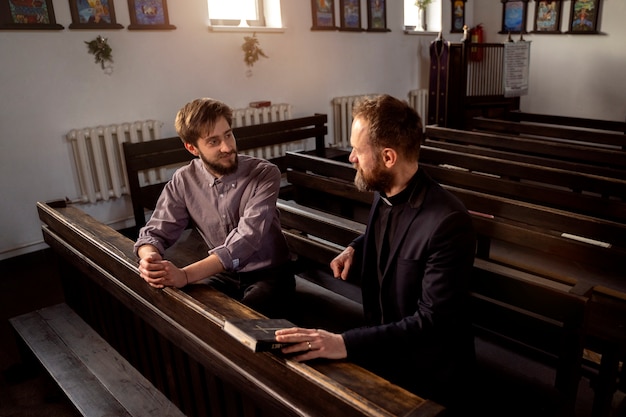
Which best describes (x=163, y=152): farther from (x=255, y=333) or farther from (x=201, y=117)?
(x=255, y=333)

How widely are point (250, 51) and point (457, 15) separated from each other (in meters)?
4.55

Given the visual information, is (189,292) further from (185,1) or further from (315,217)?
(185,1)

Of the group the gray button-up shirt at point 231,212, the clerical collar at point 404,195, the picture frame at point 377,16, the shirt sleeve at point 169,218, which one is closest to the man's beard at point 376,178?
the clerical collar at point 404,195

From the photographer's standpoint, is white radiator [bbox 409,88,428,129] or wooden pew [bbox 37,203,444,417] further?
white radiator [bbox 409,88,428,129]

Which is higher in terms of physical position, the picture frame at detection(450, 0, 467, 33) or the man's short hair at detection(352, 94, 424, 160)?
the picture frame at detection(450, 0, 467, 33)

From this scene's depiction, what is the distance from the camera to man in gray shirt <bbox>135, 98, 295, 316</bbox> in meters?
2.08

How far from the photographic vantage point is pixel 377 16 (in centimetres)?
731

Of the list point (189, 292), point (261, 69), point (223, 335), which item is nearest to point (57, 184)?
point (261, 69)

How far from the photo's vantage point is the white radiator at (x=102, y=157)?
185 inches

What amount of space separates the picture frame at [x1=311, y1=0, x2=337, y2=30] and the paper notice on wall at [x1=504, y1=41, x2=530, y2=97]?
2597 mm

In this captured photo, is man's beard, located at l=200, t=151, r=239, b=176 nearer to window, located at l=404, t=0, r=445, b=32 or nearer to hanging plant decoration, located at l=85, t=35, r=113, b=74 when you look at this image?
hanging plant decoration, located at l=85, t=35, r=113, b=74

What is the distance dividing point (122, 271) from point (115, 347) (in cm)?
66

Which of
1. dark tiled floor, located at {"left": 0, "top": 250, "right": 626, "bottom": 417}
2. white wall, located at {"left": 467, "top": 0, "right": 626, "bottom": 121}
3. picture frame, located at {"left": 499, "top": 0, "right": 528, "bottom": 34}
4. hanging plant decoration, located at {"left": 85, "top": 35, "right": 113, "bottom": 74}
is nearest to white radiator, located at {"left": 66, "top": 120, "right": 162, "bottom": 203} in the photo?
hanging plant decoration, located at {"left": 85, "top": 35, "right": 113, "bottom": 74}

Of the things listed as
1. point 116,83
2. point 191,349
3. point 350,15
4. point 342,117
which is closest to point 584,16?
point 350,15
